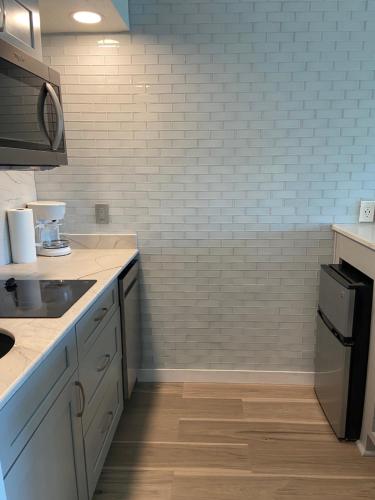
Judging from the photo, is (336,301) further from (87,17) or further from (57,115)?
(87,17)

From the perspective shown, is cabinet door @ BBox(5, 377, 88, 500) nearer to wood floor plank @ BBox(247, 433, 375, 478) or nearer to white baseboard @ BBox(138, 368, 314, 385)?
wood floor plank @ BBox(247, 433, 375, 478)

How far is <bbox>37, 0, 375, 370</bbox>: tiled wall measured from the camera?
6.97ft

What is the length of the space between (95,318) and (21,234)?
0.79 m

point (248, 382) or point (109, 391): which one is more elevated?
point (109, 391)

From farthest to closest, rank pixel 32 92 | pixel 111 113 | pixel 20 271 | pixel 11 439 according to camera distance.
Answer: pixel 111 113, pixel 20 271, pixel 32 92, pixel 11 439

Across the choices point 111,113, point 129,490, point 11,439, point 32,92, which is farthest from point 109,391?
point 111,113

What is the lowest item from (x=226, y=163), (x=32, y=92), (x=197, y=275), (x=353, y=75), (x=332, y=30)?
(x=197, y=275)

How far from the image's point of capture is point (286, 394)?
2.43 metres

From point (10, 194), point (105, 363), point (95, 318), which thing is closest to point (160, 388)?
point (105, 363)

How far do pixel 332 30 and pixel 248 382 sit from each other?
225cm

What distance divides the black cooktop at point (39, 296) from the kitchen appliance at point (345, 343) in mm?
1250

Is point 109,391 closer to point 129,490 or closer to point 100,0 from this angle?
point 129,490

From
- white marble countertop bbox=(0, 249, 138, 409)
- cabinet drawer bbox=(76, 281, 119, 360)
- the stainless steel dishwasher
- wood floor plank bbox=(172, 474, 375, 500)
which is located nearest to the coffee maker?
white marble countertop bbox=(0, 249, 138, 409)

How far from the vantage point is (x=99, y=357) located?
1.60 m
